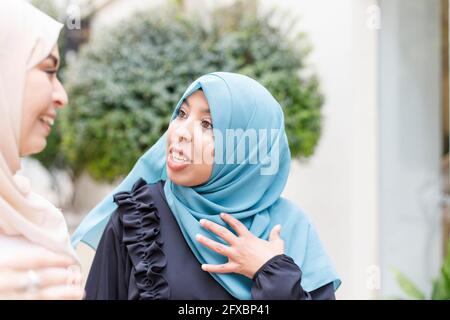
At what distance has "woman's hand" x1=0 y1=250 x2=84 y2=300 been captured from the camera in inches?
49.3

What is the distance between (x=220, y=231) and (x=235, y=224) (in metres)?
0.03

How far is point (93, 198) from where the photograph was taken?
186 centimetres

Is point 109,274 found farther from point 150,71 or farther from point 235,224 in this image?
point 150,71

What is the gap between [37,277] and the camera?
127 cm

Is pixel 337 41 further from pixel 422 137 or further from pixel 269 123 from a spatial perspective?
pixel 269 123

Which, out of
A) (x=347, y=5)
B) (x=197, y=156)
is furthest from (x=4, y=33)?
(x=347, y=5)

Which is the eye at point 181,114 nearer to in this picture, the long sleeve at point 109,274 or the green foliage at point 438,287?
the long sleeve at point 109,274

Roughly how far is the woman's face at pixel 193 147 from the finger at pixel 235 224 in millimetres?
88

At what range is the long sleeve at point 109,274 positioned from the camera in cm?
138

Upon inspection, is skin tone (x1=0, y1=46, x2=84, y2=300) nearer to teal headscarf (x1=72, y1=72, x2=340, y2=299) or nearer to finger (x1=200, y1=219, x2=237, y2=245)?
teal headscarf (x1=72, y1=72, x2=340, y2=299)

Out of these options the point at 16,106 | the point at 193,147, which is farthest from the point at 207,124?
the point at 16,106

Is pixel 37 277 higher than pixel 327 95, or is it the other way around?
pixel 327 95

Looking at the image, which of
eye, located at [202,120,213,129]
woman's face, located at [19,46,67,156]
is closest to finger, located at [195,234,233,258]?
eye, located at [202,120,213,129]

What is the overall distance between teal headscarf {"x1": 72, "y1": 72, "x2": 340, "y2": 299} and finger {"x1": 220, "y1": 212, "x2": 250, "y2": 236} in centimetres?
1
